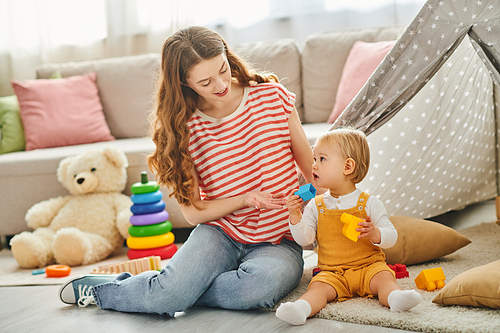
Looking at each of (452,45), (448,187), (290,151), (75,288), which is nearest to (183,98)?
(290,151)

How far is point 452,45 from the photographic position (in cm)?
144

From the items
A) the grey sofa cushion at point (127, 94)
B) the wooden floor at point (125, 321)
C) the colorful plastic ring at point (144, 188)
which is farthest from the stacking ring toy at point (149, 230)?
the grey sofa cushion at point (127, 94)

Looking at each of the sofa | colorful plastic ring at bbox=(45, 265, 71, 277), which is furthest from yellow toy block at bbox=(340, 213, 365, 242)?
colorful plastic ring at bbox=(45, 265, 71, 277)

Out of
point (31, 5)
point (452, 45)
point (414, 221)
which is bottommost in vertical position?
point (414, 221)

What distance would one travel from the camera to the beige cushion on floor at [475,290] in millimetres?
1112

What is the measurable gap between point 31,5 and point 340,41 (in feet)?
6.96

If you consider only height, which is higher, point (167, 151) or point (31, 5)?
point (31, 5)

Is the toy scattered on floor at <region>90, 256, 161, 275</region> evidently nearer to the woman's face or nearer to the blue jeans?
the blue jeans

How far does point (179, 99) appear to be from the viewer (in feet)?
4.59

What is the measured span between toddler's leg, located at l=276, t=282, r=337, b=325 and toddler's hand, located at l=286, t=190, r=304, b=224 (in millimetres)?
177

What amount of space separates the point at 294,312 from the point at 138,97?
6.46 ft

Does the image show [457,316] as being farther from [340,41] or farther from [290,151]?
[340,41]

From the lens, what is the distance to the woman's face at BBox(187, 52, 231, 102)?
4.33 ft

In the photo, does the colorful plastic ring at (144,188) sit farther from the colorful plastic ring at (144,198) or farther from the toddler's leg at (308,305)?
the toddler's leg at (308,305)
